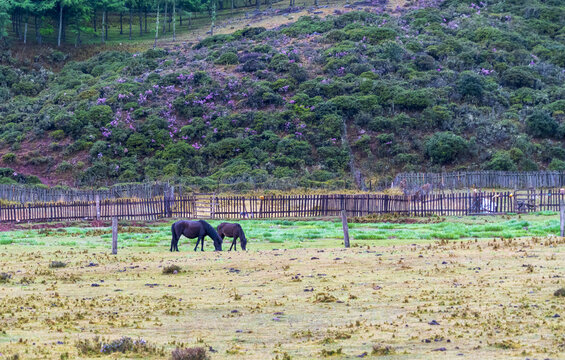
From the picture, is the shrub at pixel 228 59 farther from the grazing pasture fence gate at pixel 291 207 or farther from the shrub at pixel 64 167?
the grazing pasture fence gate at pixel 291 207

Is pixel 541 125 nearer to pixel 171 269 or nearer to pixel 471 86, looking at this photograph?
pixel 471 86

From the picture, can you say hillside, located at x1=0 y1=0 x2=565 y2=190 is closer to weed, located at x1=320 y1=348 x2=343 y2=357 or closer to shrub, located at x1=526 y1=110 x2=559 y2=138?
shrub, located at x1=526 y1=110 x2=559 y2=138

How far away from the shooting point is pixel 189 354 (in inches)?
372

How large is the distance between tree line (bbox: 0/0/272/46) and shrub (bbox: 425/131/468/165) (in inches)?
1681

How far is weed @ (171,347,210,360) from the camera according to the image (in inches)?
369

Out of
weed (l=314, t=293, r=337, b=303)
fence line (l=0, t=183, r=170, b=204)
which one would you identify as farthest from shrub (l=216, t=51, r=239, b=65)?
weed (l=314, t=293, r=337, b=303)

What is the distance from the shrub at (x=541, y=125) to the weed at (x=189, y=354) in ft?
184

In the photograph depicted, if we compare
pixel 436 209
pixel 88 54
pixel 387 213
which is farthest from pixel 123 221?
pixel 88 54

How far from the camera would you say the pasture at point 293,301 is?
1039 centimetres

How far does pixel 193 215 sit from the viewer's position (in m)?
38.1

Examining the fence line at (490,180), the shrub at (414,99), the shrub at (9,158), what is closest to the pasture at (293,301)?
the fence line at (490,180)

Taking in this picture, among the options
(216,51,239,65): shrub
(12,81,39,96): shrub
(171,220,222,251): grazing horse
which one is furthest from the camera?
(12,81,39,96): shrub

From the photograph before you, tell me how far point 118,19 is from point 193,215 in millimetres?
72486

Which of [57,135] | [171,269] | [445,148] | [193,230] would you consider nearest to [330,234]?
[193,230]
